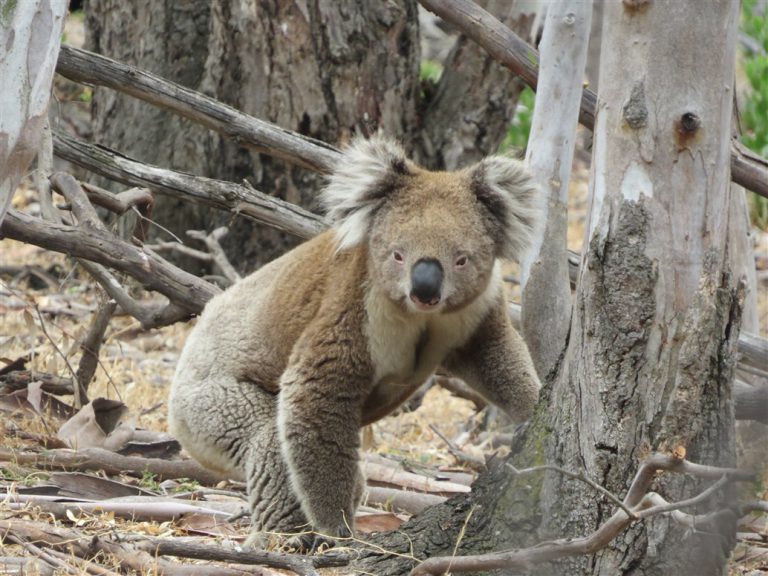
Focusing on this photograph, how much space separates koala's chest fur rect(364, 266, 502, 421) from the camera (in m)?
3.96

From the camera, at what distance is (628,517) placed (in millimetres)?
2250

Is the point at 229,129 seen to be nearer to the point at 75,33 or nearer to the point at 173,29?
the point at 173,29

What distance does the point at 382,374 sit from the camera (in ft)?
13.2

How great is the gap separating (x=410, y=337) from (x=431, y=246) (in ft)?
1.28

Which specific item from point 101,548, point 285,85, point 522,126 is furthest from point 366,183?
point 522,126

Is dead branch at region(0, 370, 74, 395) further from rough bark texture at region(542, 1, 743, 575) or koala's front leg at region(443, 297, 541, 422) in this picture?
rough bark texture at region(542, 1, 743, 575)

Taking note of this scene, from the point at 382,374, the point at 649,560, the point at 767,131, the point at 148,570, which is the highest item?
the point at 767,131

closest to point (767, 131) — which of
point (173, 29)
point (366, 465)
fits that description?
point (173, 29)

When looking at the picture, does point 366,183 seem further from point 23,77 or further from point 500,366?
point 23,77

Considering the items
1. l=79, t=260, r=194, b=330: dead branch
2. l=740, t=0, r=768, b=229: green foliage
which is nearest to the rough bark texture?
l=79, t=260, r=194, b=330: dead branch

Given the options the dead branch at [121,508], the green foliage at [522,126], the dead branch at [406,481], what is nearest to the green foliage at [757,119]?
the green foliage at [522,126]

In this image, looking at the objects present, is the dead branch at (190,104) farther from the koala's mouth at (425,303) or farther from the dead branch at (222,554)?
the dead branch at (222,554)

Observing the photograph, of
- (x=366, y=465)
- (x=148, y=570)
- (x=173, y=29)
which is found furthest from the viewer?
(x=173, y=29)

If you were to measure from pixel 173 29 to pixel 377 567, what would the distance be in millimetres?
5452
